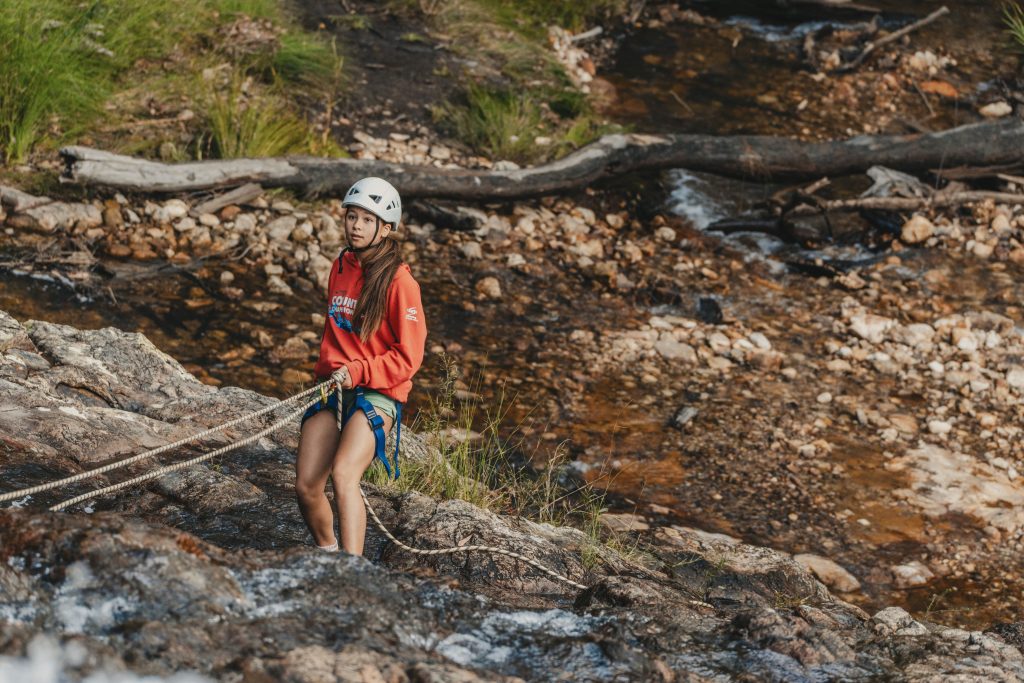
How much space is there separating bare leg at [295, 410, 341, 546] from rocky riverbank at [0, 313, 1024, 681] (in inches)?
6.2

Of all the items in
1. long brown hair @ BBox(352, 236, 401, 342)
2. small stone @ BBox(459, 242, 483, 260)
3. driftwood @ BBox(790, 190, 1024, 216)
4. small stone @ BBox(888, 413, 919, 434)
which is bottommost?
small stone @ BBox(888, 413, 919, 434)

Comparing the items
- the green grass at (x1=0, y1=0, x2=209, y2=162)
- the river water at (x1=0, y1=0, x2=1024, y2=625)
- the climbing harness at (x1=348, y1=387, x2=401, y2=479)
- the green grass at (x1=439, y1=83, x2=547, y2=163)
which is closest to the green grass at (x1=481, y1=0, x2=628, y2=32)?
the green grass at (x1=439, y1=83, x2=547, y2=163)

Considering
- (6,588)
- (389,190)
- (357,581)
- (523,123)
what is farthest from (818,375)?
(6,588)

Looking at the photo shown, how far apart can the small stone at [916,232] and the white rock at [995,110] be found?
3655 millimetres

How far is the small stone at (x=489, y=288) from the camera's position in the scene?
782cm

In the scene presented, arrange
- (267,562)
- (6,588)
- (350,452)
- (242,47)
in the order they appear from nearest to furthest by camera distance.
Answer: (6,588), (267,562), (350,452), (242,47)

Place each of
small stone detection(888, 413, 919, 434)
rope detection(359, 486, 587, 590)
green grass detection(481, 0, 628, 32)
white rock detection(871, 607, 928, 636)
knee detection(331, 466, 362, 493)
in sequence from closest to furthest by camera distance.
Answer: knee detection(331, 466, 362, 493) → rope detection(359, 486, 587, 590) → white rock detection(871, 607, 928, 636) → small stone detection(888, 413, 919, 434) → green grass detection(481, 0, 628, 32)

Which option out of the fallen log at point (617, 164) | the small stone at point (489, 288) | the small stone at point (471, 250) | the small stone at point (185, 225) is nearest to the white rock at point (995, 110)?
the fallen log at point (617, 164)

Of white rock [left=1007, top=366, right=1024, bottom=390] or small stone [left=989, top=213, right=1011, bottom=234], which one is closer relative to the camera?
white rock [left=1007, top=366, right=1024, bottom=390]

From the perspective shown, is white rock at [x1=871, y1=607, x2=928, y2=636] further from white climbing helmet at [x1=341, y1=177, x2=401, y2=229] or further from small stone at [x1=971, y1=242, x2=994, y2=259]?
small stone at [x1=971, y1=242, x2=994, y2=259]

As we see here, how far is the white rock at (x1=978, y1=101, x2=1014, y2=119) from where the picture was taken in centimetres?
1179

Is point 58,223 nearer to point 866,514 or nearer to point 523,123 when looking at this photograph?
point 523,123

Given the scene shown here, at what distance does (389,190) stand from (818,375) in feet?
15.0

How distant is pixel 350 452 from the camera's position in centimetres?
331
